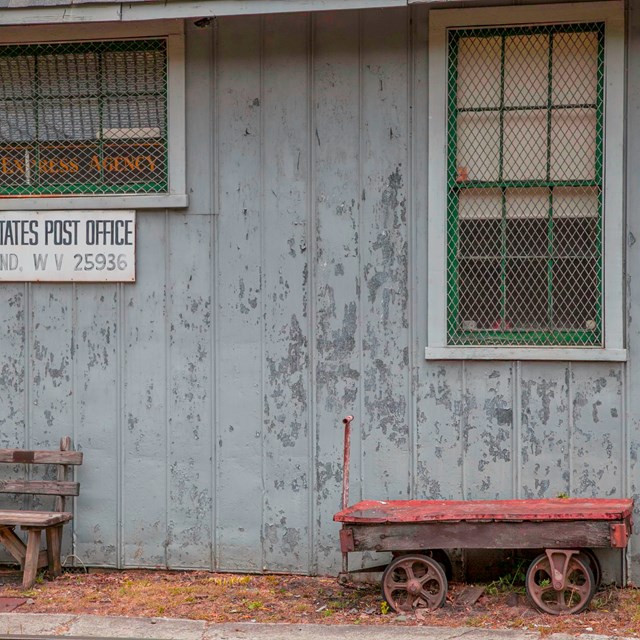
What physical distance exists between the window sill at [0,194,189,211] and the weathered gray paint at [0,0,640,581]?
125 millimetres

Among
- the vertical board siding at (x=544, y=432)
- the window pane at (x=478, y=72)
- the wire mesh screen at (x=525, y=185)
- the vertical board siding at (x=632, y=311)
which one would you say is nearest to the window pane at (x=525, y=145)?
the wire mesh screen at (x=525, y=185)

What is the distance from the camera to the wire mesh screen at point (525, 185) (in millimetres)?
6816

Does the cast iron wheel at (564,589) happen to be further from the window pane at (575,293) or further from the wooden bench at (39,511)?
the wooden bench at (39,511)

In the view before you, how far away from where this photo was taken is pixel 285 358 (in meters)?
7.18

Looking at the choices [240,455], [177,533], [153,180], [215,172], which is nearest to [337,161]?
[215,172]

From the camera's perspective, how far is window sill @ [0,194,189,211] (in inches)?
283

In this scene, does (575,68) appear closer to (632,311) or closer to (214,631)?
(632,311)

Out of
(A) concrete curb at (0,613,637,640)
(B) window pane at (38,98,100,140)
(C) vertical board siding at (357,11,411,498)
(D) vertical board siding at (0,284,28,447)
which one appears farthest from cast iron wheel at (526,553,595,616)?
(B) window pane at (38,98,100,140)

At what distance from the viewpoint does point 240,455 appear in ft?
23.7

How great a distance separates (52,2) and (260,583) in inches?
163

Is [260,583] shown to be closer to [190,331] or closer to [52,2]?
[190,331]

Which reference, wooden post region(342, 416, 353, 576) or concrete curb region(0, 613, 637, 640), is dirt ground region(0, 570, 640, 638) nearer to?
concrete curb region(0, 613, 637, 640)

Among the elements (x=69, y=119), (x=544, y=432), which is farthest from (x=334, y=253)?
(x=69, y=119)

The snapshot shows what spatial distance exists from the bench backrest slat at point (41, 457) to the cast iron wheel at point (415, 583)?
231 cm
